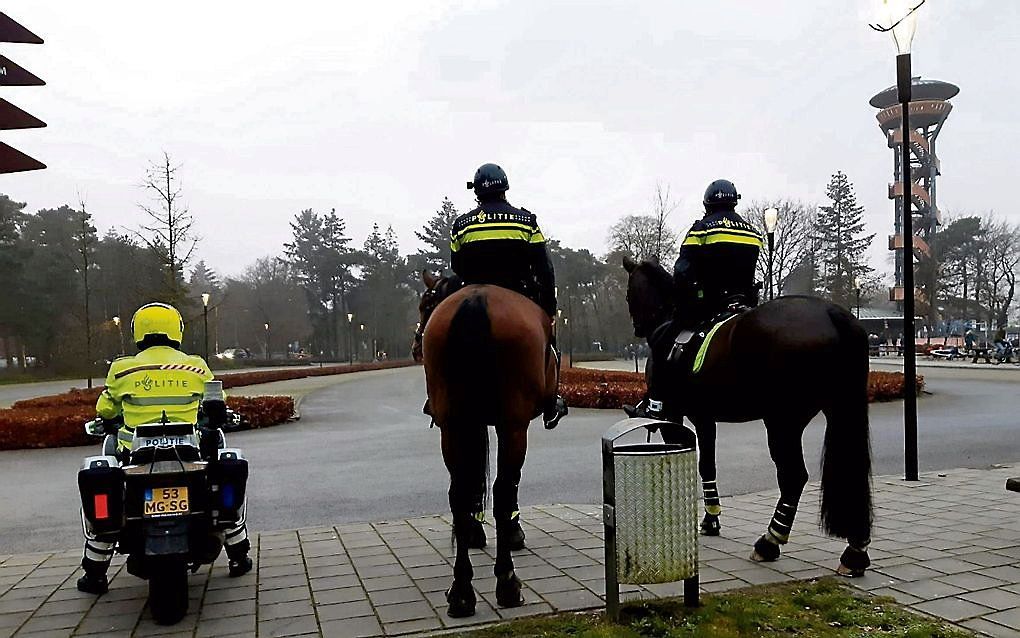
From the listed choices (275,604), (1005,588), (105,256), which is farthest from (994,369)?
(105,256)

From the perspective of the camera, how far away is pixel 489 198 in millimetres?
5746

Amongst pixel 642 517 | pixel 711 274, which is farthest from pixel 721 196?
pixel 642 517

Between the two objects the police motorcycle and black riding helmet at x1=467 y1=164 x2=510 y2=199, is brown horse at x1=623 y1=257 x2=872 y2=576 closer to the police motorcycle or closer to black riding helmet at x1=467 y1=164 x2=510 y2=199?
black riding helmet at x1=467 y1=164 x2=510 y2=199

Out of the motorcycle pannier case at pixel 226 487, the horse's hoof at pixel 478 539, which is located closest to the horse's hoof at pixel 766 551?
the horse's hoof at pixel 478 539

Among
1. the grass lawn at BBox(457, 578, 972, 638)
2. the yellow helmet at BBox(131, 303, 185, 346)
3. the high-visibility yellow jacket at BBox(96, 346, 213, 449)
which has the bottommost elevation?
the grass lawn at BBox(457, 578, 972, 638)

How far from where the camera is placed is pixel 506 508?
15.4 ft

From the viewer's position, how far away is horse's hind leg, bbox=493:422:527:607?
469 centimetres

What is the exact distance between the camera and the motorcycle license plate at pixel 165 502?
4605 millimetres

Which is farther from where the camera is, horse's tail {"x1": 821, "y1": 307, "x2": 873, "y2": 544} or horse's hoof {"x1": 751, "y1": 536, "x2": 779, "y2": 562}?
horse's hoof {"x1": 751, "y1": 536, "x2": 779, "y2": 562}

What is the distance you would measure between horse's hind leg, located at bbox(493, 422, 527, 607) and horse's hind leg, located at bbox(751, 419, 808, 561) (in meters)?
1.96

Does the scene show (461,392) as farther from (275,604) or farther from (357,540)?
(357,540)

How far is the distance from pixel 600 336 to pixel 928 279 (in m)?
31.5

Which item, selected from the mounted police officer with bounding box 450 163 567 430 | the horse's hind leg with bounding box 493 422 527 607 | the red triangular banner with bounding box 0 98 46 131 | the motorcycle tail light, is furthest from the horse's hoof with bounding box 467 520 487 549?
the red triangular banner with bounding box 0 98 46 131

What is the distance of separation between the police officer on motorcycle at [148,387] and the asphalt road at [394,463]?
7.99ft
